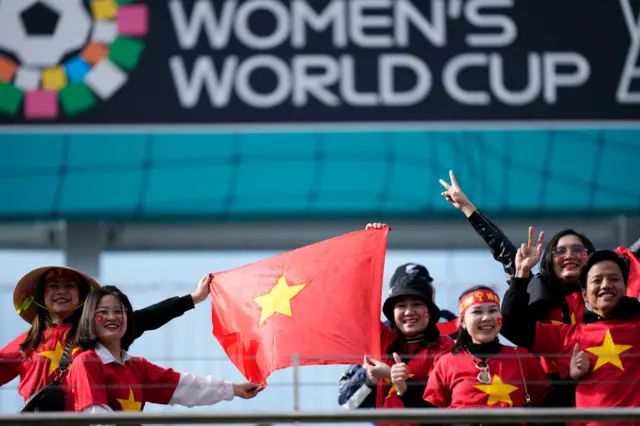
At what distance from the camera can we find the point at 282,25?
10969mm

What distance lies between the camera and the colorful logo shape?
35.7 ft

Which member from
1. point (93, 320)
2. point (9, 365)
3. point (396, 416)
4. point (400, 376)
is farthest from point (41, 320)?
point (396, 416)

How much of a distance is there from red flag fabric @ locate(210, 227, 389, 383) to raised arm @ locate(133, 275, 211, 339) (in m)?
0.08

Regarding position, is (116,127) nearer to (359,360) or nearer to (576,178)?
(576,178)

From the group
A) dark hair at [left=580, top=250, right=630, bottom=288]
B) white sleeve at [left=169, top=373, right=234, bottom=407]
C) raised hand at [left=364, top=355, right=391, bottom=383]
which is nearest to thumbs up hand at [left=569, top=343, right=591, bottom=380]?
dark hair at [left=580, top=250, right=630, bottom=288]

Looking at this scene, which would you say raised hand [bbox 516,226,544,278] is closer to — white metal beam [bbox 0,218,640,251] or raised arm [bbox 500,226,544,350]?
raised arm [bbox 500,226,544,350]

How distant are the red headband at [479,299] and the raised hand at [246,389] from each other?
0.98 metres

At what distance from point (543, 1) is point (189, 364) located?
4.24m

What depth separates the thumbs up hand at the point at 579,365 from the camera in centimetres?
590

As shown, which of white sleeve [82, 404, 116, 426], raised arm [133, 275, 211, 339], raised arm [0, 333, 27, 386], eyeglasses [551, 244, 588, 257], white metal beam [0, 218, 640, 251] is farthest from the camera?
white metal beam [0, 218, 640, 251]

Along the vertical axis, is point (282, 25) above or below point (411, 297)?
above

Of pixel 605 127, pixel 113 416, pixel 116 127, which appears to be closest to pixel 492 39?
pixel 605 127

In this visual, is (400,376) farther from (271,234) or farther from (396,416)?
(271,234)

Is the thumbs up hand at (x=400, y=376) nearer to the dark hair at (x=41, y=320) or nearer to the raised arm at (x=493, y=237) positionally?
the raised arm at (x=493, y=237)
